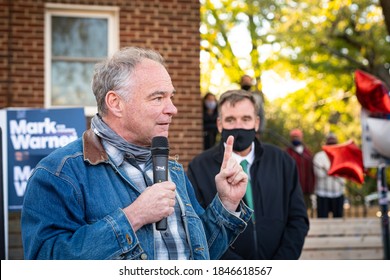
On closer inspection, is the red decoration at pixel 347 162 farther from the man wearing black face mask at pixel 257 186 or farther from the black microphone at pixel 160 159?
the black microphone at pixel 160 159

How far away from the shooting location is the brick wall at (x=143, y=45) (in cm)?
942

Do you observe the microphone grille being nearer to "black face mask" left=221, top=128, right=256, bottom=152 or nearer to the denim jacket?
the denim jacket

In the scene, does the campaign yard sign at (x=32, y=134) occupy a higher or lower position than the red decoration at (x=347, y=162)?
higher

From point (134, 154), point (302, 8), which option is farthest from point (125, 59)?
point (302, 8)

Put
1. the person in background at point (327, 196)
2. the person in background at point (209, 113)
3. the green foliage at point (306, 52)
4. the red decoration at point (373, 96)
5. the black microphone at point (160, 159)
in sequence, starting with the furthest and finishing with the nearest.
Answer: the green foliage at point (306, 52), the person in background at point (327, 196), the person in background at point (209, 113), the red decoration at point (373, 96), the black microphone at point (160, 159)

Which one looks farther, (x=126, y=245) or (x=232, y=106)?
(x=232, y=106)

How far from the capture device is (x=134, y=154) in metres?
2.81

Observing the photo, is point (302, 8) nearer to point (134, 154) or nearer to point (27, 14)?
point (27, 14)

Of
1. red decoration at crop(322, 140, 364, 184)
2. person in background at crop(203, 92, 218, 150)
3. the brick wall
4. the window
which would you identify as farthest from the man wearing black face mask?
person in background at crop(203, 92, 218, 150)

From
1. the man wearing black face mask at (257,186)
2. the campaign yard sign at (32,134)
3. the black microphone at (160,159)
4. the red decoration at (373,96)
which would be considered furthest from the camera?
the red decoration at (373,96)

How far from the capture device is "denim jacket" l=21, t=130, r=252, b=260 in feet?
8.23

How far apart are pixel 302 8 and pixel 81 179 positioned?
18189 millimetres

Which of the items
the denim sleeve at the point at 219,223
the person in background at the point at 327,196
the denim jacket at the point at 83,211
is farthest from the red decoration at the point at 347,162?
the denim jacket at the point at 83,211

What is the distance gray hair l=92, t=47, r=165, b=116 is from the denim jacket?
7.6 inches
